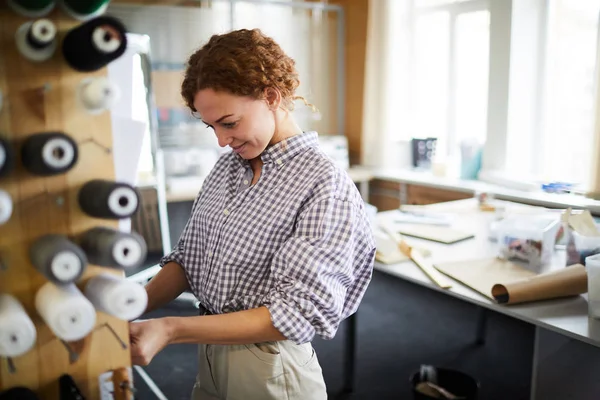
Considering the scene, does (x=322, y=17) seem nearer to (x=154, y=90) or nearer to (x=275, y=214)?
(x=154, y=90)

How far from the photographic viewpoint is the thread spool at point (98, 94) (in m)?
0.54

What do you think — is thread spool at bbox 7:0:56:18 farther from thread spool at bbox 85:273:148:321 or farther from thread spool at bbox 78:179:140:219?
thread spool at bbox 85:273:148:321

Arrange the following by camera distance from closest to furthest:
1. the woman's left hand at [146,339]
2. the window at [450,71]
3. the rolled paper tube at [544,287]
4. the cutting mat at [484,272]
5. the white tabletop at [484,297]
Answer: the woman's left hand at [146,339], the white tabletop at [484,297], the rolled paper tube at [544,287], the cutting mat at [484,272], the window at [450,71]

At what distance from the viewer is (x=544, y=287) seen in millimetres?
1552

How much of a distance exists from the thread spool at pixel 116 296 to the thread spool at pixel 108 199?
73 millimetres

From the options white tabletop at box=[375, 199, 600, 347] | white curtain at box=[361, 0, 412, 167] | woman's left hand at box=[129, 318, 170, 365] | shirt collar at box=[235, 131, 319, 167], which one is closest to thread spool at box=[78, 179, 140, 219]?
woman's left hand at box=[129, 318, 170, 365]

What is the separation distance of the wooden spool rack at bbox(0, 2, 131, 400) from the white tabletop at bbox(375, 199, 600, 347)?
1221 millimetres

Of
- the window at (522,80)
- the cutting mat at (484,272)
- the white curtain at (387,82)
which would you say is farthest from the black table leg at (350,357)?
the white curtain at (387,82)

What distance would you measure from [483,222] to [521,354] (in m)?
0.85

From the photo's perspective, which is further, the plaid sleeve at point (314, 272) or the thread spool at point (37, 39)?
the plaid sleeve at point (314, 272)

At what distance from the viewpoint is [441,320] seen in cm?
324

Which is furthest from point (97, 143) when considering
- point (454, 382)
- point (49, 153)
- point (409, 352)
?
point (409, 352)

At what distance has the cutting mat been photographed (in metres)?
1.70

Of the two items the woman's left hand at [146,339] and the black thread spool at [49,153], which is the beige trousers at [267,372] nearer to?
the woman's left hand at [146,339]
